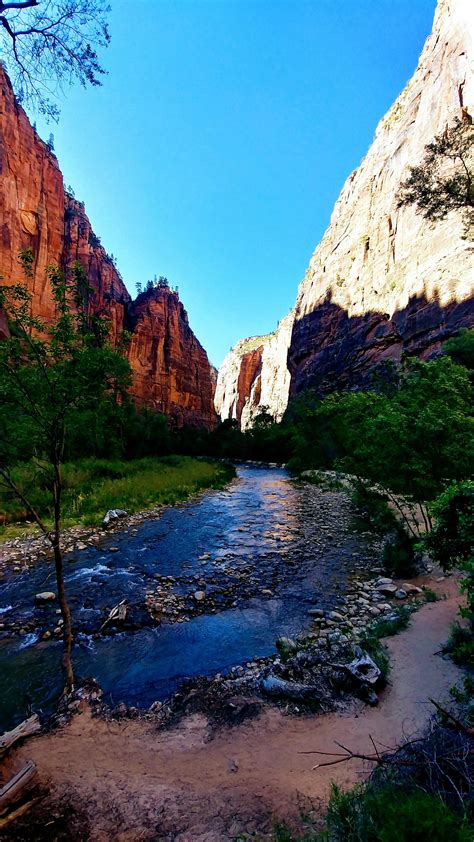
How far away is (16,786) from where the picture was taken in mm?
2961

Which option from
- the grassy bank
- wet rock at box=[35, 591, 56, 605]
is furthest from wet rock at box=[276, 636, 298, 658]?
the grassy bank

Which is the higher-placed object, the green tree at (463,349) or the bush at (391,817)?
the green tree at (463,349)

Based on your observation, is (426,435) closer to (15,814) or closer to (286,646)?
(286,646)

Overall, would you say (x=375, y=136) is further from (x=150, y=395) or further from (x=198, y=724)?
(x=198, y=724)

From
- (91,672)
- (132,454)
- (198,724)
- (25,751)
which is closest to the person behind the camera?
(25,751)

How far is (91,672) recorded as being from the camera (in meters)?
5.35

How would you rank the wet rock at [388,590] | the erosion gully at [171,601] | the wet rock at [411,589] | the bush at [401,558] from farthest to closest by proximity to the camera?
1. the bush at [401,558]
2. the wet rock at [388,590]
3. the wet rock at [411,589]
4. the erosion gully at [171,601]

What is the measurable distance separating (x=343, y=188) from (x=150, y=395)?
2621 inches

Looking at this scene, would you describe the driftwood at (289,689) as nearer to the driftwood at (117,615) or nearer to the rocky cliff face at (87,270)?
the driftwood at (117,615)

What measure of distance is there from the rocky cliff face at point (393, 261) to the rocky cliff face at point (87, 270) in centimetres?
3265

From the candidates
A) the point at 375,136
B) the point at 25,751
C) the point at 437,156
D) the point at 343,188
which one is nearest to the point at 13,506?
the point at 25,751

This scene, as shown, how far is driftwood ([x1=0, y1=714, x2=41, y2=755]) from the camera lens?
3.42 m

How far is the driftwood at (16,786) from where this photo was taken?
2.85m

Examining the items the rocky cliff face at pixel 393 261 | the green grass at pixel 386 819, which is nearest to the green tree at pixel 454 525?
the green grass at pixel 386 819
